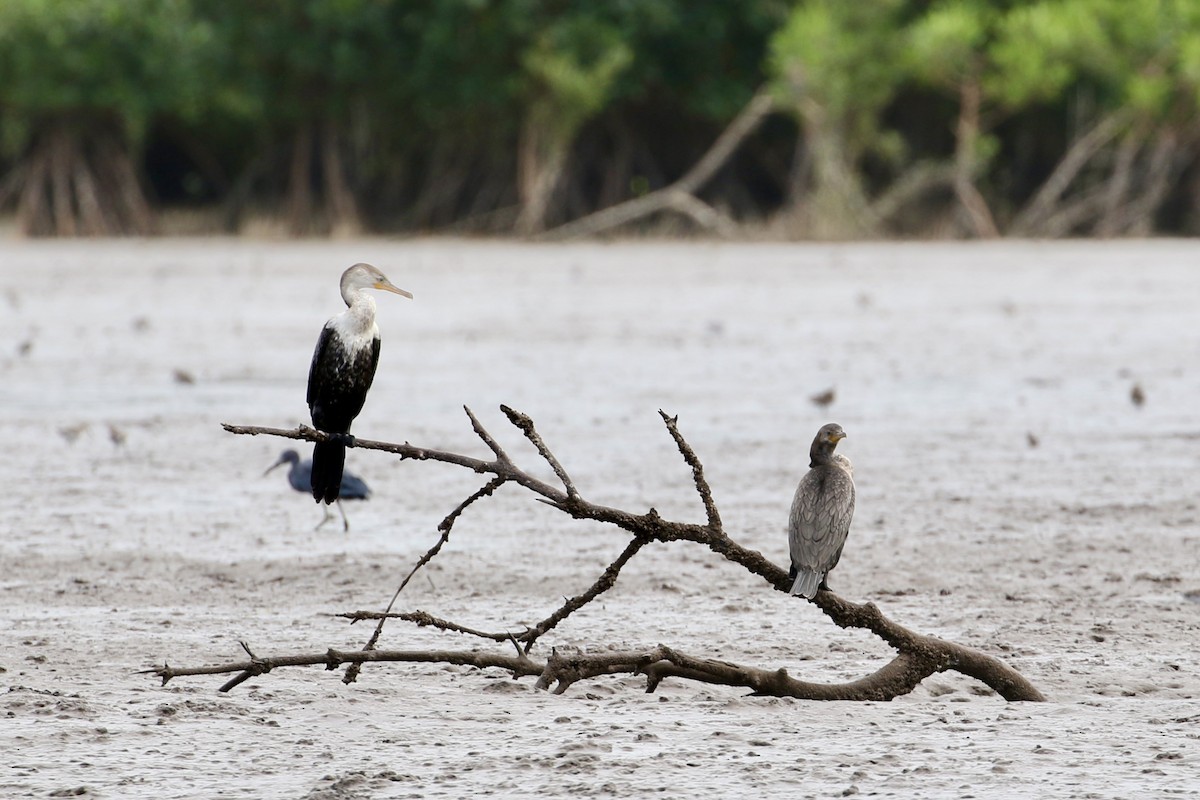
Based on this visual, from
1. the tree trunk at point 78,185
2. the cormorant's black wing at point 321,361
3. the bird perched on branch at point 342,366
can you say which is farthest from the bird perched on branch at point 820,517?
the tree trunk at point 78,185

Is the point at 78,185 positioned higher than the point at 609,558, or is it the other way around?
the point at 78,185

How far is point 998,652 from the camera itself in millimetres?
4891

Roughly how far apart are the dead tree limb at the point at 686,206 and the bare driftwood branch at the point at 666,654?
79.9 ft

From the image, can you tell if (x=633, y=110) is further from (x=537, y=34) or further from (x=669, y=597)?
(x=669, y=597)

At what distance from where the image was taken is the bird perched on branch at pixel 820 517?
4371 mm

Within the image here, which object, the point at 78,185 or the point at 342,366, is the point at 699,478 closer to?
the point at 342,366

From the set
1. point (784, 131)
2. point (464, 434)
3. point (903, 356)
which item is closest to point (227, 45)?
point (784, 131)

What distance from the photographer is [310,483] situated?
6656mm

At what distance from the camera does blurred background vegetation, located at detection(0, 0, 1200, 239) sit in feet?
95.0

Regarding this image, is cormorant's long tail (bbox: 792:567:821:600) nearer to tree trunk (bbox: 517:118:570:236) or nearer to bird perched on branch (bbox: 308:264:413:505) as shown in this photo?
bird perched on branch (bbox: 308:264:413:505)

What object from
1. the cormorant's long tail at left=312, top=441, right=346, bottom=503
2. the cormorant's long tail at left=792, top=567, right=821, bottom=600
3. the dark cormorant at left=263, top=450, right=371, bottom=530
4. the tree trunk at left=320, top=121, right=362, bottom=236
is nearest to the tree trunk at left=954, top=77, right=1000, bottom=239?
the tree trunk at left=320, top=121, right=362, bottom=236

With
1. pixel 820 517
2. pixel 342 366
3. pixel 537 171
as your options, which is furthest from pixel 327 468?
pixel 537 171

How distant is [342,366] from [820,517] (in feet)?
4.05

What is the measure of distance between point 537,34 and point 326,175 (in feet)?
14.2
